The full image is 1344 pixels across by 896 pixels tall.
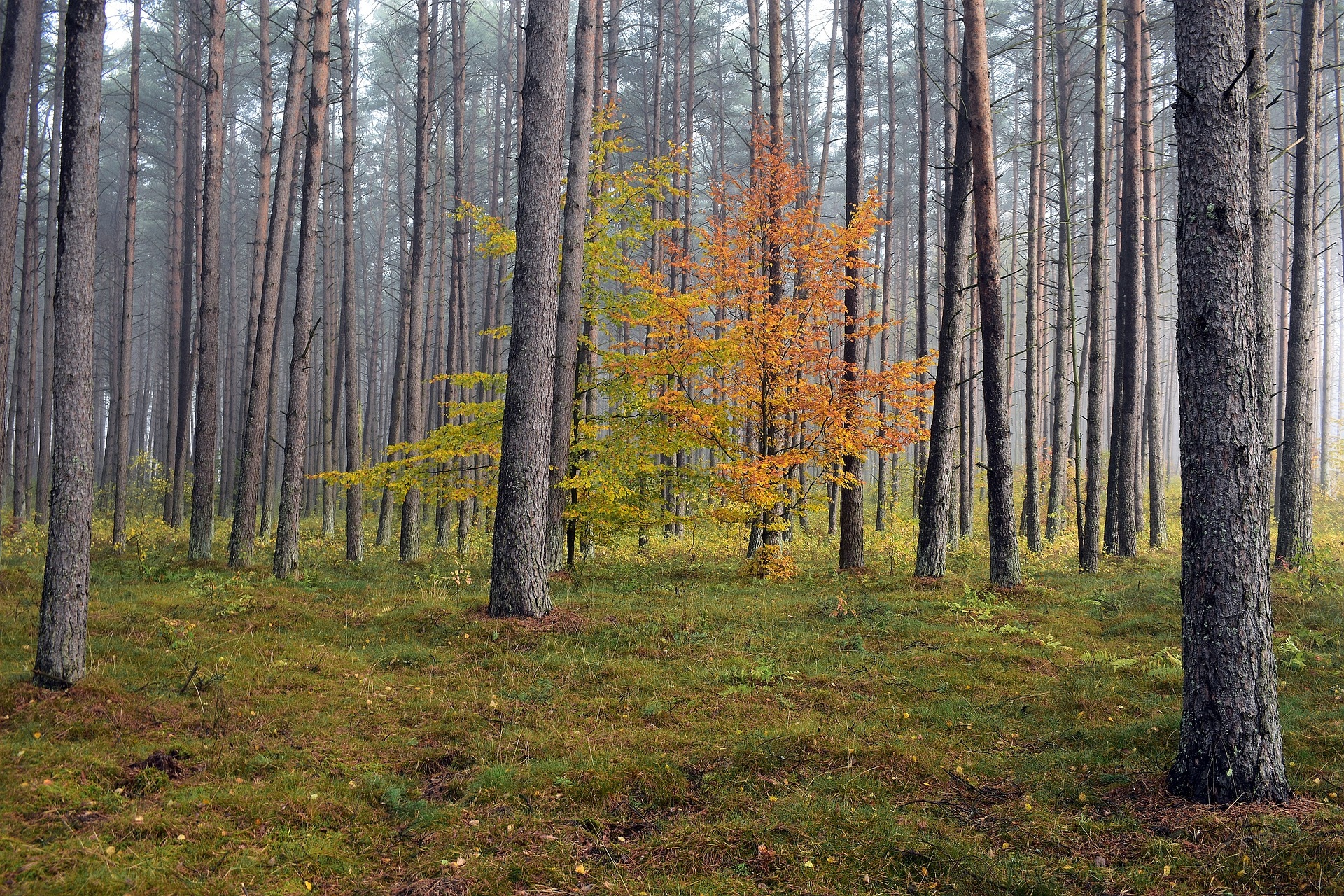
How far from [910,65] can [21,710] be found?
104ft

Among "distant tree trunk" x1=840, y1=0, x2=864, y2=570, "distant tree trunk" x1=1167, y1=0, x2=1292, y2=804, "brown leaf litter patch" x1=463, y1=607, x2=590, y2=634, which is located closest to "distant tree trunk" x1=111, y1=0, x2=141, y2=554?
"brown leaf litter patch" x1=463, y1=607, x2=590, y2=634

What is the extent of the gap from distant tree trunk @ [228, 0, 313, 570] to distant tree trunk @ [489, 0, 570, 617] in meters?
5.20

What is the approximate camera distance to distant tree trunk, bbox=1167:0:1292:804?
454cm

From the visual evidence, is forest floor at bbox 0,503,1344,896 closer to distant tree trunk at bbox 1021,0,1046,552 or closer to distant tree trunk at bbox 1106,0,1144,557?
distant tree trunk at bbox 1106,0,1144,557

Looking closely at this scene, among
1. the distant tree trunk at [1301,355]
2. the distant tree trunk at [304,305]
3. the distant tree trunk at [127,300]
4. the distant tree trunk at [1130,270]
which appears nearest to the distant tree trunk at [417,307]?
the distant tree trunk at [304,305]

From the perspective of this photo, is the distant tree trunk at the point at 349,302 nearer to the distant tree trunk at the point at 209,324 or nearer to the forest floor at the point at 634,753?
→ the distant tree trunk at the point at 209,324

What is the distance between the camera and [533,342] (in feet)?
29.8

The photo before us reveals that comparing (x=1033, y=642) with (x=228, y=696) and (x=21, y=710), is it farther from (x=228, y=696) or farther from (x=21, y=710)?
(x=21, y=710)

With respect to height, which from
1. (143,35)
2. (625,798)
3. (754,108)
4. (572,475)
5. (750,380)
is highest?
(143,35)

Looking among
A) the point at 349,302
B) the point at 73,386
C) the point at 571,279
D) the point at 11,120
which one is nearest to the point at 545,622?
the point at 73,386

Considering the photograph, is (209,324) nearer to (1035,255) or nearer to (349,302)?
(349,302)

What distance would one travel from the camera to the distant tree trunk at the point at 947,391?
40.0ft

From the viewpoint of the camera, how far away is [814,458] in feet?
41.7

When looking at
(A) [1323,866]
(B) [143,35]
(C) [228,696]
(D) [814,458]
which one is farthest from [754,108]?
(B) [143,35]
